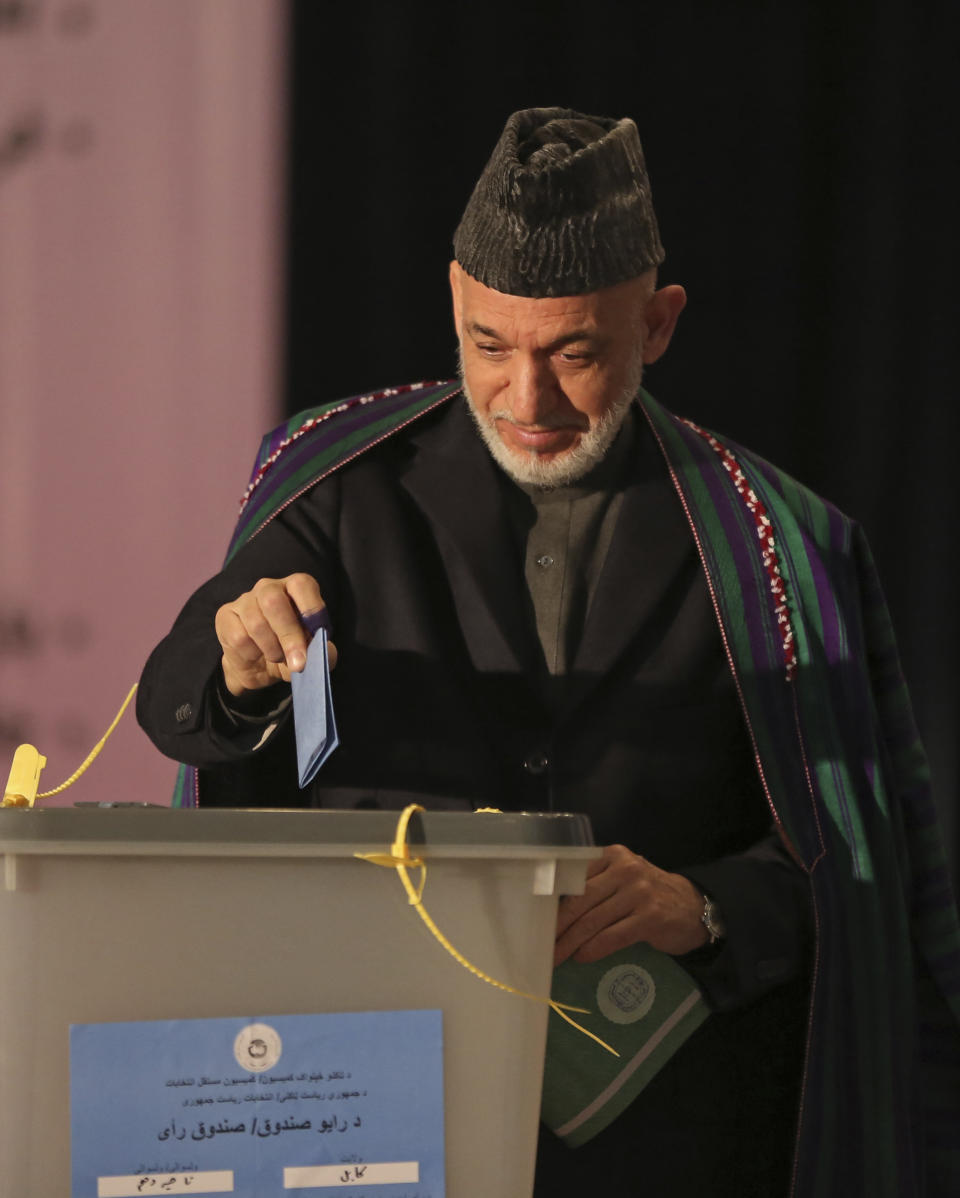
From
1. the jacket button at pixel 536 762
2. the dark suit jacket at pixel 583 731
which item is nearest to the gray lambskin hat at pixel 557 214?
the dark suit jacket at pixel 583 731

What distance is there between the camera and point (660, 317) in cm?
169

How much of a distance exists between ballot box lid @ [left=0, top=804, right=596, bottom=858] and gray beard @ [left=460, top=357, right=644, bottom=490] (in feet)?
2.33

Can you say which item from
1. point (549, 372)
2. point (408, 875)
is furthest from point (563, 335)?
point (408, 875)

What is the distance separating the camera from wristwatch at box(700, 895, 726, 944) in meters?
1.34

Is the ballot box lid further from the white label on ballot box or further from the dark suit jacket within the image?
the dark suit jacket

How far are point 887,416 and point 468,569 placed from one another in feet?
3.42

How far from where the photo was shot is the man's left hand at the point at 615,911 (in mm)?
1171

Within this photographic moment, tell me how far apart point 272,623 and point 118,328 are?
1.27 metres

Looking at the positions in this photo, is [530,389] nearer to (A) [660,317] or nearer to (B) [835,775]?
(A) [660,317]

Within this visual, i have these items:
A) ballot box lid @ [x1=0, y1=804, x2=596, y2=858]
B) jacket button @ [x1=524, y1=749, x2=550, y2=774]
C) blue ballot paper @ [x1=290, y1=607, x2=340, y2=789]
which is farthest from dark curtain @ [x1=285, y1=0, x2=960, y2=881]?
ballot box lid @ [x1=0, y1=804, x2=596, y2=858]

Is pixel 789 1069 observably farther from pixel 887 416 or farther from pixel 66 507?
pixel 66 507

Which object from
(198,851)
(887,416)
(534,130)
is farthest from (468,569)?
(887,416)

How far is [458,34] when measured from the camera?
2.26m

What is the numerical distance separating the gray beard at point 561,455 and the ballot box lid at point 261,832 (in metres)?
0.71
